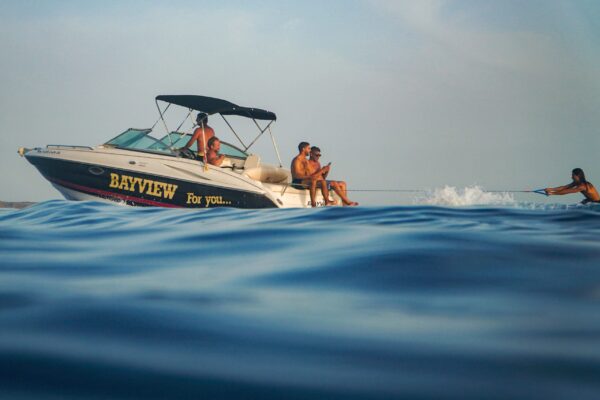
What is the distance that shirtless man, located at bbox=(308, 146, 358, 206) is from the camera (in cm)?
1142

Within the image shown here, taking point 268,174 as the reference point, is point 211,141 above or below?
above

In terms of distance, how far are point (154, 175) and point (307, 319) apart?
926 cm

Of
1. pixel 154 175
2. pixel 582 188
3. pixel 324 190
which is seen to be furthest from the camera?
pixel 582 188

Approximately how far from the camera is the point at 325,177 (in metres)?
11.5

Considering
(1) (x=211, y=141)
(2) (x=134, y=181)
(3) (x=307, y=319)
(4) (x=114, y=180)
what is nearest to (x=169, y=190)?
(2) (x=134, y=181)

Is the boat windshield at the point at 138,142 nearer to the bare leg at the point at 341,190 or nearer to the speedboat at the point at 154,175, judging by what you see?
the speedboat at the point at 154,175

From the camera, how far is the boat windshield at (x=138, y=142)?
10711mm

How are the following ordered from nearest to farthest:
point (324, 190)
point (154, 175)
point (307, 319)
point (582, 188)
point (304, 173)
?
point (307, 319)
point (154, 175)
point (304, 173)
point (324, 190)
point (582, 188)

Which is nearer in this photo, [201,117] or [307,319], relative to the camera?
[307,319]

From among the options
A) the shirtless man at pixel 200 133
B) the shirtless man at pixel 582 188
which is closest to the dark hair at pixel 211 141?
the shirtless man at pixel 200 133

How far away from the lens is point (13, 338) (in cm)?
128

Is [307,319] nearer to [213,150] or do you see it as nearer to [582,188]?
[213,150]

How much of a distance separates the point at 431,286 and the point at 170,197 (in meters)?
8.90

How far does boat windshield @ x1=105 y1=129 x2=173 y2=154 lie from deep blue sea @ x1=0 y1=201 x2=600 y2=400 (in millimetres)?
7789
